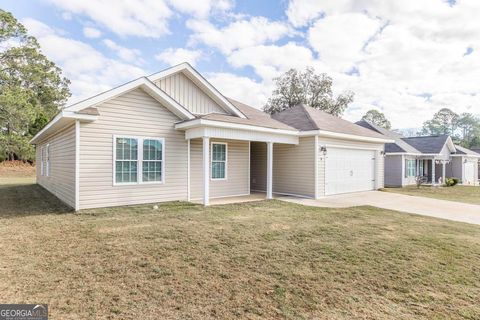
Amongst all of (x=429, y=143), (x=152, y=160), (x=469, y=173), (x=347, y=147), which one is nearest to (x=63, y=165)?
(x=152, y=160)

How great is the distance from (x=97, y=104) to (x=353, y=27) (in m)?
Answer: 13.2

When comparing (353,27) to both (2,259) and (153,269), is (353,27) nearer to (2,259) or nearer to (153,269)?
(153,269)

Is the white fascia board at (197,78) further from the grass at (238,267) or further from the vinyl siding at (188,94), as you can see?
the grass at (238,267)

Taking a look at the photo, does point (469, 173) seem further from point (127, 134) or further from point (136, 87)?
point (127, 134)

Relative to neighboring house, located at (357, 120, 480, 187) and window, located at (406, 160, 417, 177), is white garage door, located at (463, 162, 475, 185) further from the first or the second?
window, located at (406, 160, 417, 177)

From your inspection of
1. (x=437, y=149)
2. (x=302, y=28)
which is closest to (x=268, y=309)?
(x=302, y=28)

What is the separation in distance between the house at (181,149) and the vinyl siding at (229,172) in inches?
1.7

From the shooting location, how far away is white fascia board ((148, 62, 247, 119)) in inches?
419

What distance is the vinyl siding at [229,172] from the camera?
10844mm

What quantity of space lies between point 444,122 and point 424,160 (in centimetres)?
6067

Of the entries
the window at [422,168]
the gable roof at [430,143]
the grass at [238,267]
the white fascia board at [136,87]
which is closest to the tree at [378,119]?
the gable roof at [430,143]

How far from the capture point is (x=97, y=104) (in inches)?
327

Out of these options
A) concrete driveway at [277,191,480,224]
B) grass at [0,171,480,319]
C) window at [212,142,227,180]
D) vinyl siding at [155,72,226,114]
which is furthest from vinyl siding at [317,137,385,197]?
vinyl siding at [155,72,226,114]

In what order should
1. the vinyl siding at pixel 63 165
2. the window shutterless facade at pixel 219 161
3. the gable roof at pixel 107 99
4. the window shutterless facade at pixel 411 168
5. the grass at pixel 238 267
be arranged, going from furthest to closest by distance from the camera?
the window shutterless facade at pixel 411 168 < the window shutterless facade at pixel 219 161 < the vinyl siding at pixel 63 165 < the gable roof at pixel 107 99 < the grass at pixel 238 267
